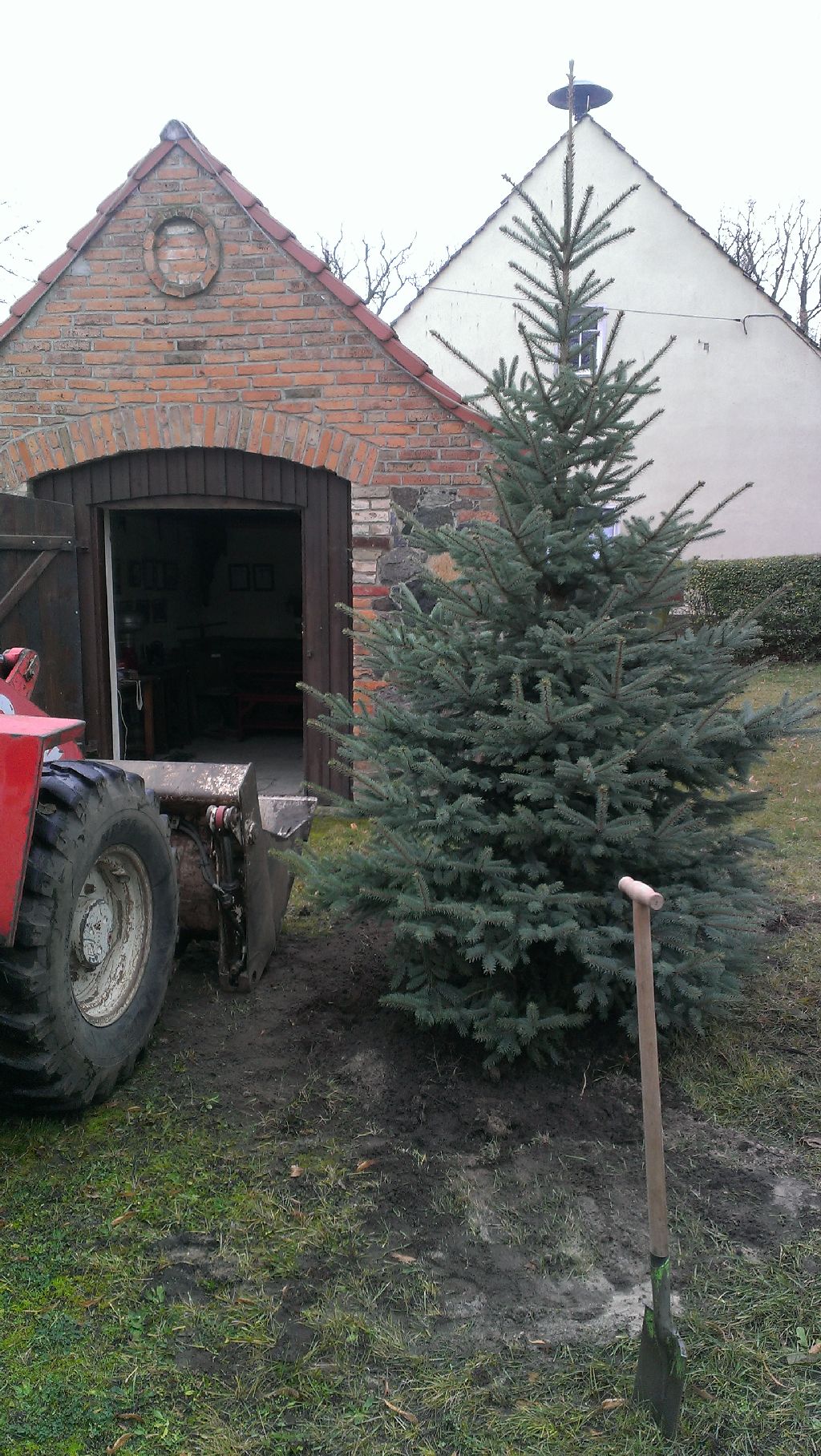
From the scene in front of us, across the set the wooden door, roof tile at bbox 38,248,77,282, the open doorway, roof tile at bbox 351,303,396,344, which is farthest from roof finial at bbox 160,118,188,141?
the open doorway

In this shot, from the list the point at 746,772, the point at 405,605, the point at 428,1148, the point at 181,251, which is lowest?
the point at 428,1148

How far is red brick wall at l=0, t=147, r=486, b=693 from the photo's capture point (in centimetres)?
691

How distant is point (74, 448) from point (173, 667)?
4095mm

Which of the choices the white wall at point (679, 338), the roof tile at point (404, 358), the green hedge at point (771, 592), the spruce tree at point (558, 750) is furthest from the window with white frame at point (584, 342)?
the white wall at point (679, 338)

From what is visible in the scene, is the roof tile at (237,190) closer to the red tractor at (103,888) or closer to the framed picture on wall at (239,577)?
the red tractor at (103,888)

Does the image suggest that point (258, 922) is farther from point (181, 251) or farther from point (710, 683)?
point (181, 251)

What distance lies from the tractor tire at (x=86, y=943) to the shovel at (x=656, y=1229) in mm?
1771

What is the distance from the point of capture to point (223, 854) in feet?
13.5

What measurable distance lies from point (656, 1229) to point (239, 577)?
1290 cm

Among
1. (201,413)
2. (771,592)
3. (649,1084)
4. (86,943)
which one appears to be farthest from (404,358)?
(771,592)

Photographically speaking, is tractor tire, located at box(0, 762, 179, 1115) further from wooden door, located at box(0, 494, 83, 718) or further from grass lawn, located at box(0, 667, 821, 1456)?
wooden door, located at box(0, 494, 83, 718)

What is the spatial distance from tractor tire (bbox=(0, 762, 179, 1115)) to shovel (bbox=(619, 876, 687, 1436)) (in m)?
1.77

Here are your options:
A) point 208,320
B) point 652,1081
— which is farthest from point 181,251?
point 652,1081

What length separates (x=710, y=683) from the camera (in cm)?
372
